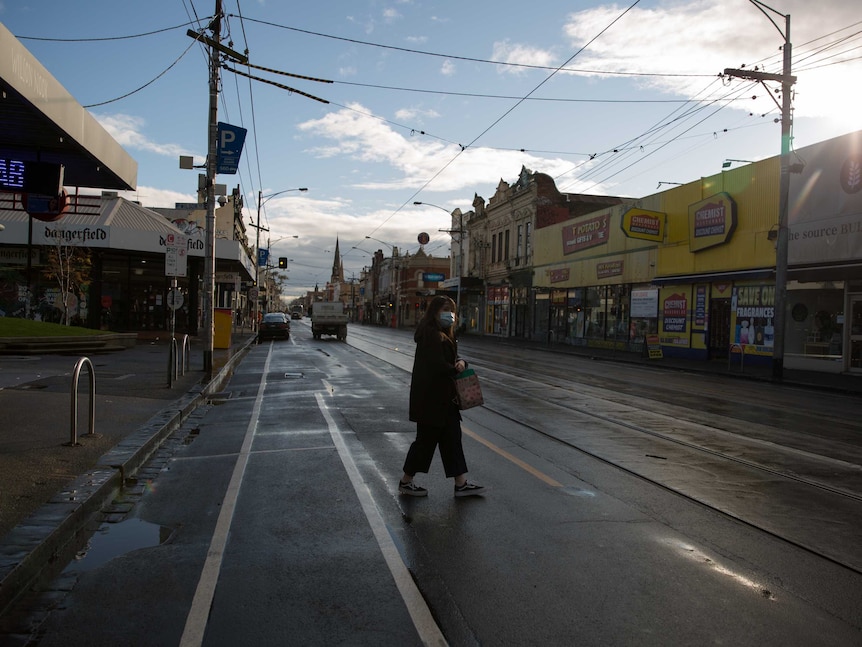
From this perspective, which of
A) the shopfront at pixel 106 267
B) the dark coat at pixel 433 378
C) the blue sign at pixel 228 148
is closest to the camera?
the dark coat at pixel 433 378

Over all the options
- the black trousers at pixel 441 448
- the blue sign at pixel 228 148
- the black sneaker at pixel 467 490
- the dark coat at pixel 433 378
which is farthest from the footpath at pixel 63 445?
the blue sign at pixel 228 148

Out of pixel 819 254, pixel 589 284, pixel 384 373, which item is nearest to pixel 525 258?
pixel 589 284

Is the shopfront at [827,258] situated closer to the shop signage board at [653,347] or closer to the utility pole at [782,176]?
the utility pole at [782,176]

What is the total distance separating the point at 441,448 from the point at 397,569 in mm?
1814

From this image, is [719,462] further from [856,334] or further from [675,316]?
[675,316]

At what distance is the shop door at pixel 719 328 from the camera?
1069 inches

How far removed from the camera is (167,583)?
419 centimetres

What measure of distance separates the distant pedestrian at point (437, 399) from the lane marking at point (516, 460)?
2.92ft

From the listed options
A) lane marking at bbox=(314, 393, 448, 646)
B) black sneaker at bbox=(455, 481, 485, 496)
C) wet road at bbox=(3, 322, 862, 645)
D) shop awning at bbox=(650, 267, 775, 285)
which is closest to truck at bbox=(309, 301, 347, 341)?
shop awning at bbox=(650, 267, 775, 285)

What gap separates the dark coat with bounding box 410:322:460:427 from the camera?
19.4ft

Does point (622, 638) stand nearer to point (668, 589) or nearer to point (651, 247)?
point (668, 589)

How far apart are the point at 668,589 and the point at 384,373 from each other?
14.3 meters

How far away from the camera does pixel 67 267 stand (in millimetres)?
26422

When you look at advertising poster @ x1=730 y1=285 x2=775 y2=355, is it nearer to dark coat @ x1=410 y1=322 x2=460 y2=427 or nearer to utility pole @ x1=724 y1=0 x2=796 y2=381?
utility pole @ x1=724 y1=0 x2=796 y2=381
